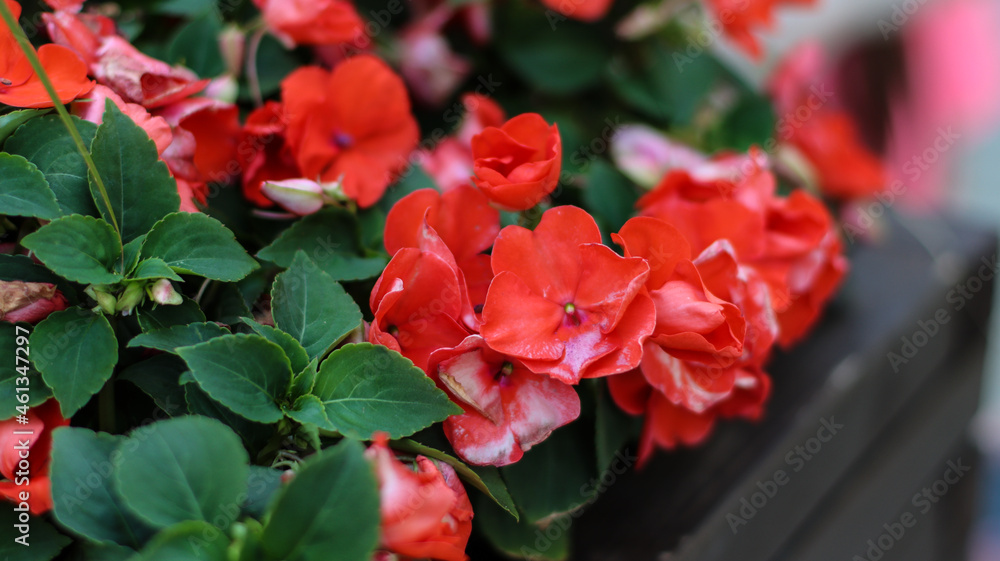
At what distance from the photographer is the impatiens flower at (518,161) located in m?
0.33

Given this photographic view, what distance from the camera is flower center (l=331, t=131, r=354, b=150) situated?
1.38 feet

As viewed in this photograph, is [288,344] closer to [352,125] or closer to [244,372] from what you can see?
[244,372]

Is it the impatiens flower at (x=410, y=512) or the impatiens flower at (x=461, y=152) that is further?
the impatiens flower at (x=461, y=152)

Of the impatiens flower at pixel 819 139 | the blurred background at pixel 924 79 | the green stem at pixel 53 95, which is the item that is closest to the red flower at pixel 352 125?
the green stem at pixel 53 95

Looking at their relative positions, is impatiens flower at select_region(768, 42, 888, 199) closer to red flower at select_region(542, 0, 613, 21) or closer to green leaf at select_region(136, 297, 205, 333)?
red flower at select_region(542, 0, 613, 21)

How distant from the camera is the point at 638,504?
496 millimetres

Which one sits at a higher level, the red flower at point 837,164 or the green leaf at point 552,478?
the red flower at point 837,164

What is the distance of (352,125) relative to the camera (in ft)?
1.41

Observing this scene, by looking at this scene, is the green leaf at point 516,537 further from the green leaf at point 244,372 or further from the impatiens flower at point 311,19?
the impatiens flower at point 311,19

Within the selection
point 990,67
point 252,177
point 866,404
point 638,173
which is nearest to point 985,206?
point 990,67

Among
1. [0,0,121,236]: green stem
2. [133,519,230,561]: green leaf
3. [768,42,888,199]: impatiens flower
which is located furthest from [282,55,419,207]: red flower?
[768,42,888,199]: impatiens flower

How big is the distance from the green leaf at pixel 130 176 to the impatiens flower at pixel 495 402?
14 cm

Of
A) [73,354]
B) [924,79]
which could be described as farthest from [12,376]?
[924,79]

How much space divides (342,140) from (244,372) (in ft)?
0.58
